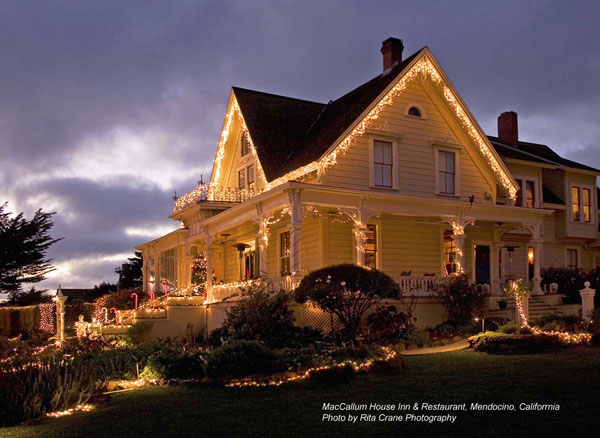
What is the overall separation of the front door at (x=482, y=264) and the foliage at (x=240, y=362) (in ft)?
46.9

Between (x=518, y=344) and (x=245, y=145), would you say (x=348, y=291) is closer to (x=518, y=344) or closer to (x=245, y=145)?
(x=518, y=344)

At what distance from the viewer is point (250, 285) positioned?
18.7m

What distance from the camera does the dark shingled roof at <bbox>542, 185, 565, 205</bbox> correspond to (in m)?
28.2

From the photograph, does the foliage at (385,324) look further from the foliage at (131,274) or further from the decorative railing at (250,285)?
the foliage at (131,274)

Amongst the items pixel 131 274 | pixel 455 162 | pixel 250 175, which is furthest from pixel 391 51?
pixel 131 274

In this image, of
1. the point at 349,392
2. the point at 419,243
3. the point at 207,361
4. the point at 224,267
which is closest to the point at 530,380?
the point at 349,392

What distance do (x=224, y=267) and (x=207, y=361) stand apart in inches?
636

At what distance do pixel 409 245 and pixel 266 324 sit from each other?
8151 mm

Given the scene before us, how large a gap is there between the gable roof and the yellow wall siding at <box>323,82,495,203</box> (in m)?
4.35

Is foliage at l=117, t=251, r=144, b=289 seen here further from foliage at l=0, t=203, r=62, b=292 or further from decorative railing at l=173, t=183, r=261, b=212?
decorative railing at l=173, t=183, r=261, b=212

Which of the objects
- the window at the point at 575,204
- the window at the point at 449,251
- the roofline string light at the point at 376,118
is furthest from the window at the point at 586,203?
the window at the point at 449,251

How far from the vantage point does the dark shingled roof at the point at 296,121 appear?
70.0 feet

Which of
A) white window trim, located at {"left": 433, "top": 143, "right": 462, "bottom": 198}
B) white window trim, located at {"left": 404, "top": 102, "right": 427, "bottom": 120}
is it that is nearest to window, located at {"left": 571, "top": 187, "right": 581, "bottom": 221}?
white window trim, located at {"left": 433, "top": 143, "right": 462, "bottom": 198}

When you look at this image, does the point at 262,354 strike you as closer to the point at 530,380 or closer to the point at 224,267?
the point at 530,380
